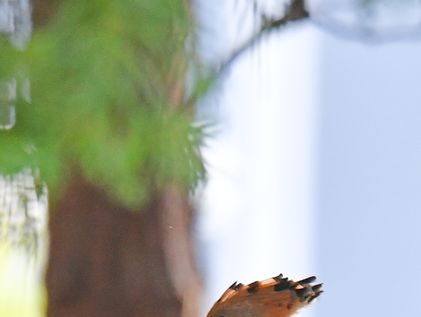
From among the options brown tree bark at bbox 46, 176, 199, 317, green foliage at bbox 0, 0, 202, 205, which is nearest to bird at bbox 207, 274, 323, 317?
green foliage at bbox 0, 0, 202, 205

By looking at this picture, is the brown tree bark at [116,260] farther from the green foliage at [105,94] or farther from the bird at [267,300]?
the bird at [267,300]

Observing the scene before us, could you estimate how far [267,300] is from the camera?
0.37 meters

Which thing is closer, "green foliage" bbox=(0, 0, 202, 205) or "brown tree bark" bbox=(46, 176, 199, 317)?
"green foliage" bbox=(0, 0, 202, 205)

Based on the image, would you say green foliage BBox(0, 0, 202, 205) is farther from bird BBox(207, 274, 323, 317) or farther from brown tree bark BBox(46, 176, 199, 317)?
brown tree bark BBox(46, 176, 199, 317)

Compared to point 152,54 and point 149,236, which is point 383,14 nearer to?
point 152,54

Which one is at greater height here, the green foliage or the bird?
the green foliage

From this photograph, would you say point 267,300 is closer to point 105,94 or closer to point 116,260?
point 105,94

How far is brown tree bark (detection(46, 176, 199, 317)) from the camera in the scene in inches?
34.2

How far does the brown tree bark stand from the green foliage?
0.32 metres

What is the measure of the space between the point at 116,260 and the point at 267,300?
0.53 m

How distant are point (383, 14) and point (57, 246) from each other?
1.33ft

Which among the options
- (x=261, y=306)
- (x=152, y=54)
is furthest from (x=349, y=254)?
(x=261, y=306)

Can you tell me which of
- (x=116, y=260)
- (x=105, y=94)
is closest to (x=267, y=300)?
(x=105, y=94)

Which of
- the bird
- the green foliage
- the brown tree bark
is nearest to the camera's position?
the bird
